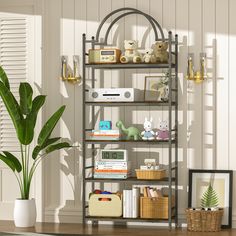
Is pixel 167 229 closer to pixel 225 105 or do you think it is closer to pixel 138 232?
pixel 138 232

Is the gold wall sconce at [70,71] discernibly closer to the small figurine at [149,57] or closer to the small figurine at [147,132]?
the small figurine at [149,57]

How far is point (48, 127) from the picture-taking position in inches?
203

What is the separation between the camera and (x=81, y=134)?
5.55m

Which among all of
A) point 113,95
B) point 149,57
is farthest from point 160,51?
point 113,95

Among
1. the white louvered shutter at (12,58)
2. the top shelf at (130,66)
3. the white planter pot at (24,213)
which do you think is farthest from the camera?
the white louvered shutter at (12,58)

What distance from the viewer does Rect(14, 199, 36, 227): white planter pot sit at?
5.22 m

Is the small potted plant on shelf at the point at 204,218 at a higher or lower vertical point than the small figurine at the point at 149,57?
lower

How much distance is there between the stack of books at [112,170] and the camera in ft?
17.1

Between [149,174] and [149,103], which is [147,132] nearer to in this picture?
[149,103]

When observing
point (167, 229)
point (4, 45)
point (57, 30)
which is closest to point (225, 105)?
point (167, 229)

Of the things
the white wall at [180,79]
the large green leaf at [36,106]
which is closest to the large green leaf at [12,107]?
the large green leaf at [36,106]

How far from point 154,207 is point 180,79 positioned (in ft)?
3.88

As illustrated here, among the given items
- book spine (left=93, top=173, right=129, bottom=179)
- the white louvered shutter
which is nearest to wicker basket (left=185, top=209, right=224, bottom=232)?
book spine (left=93, top=173, right=129, bottom=179)

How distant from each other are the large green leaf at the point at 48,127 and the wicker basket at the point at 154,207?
101 cm
